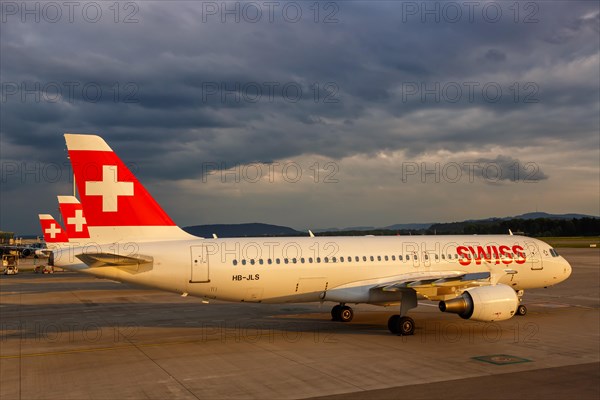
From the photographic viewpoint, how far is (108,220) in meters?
19.9

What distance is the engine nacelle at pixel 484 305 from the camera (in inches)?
795

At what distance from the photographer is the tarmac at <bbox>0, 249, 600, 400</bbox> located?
1405cm

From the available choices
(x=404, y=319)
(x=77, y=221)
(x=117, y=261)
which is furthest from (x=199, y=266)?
(x=77, y=221)

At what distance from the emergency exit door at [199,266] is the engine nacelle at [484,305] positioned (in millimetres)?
9333

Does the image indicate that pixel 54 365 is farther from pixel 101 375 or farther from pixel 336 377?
pixel 336 377

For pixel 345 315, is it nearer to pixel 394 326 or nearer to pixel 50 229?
pixel 394 326

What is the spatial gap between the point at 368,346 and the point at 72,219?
2834cm

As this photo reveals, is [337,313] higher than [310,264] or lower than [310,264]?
lower

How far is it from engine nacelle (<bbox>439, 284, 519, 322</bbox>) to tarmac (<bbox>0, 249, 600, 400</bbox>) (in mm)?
1009

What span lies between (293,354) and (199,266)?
5.11 meters

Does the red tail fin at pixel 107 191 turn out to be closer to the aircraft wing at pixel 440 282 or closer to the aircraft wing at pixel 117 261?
the aircraft wing at pixel 117 261

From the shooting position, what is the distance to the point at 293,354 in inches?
722

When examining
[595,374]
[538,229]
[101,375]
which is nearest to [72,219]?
[101,375]

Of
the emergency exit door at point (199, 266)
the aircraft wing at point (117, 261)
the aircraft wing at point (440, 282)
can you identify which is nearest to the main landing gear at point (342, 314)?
the aircraft wing at point (440, 282)
